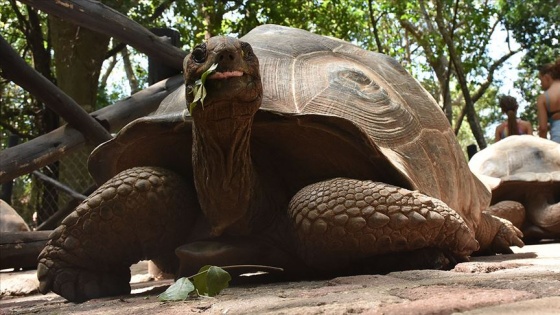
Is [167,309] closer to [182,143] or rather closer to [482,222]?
[182,143]

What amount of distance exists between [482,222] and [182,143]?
5.72 feet

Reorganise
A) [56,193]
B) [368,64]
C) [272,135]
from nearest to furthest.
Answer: [272,135], [368,64], [56,193]

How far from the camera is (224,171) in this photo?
8.32 ft

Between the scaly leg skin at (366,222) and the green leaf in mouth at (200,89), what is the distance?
60cm

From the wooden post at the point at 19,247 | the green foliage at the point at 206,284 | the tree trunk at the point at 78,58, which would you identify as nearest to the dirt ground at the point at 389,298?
the green foliage at the point at 206,284

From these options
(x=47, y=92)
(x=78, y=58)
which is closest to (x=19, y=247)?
(x=47, y=92)

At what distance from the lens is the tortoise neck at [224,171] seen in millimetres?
2398

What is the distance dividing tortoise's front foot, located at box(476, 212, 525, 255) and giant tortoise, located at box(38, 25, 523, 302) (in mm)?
734

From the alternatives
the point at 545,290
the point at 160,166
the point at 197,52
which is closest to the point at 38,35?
the point at 160,166

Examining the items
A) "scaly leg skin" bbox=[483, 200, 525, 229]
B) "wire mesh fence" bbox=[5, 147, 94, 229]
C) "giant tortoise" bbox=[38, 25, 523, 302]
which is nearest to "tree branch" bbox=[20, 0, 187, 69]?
"giant tortoise" bbox=[38, 25, 523, 302]

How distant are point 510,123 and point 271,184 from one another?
18.7ft

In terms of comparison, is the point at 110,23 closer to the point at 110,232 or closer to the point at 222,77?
the point at 110,232

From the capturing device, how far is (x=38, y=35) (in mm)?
10117

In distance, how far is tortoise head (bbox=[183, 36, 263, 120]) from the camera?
7.10 feet
